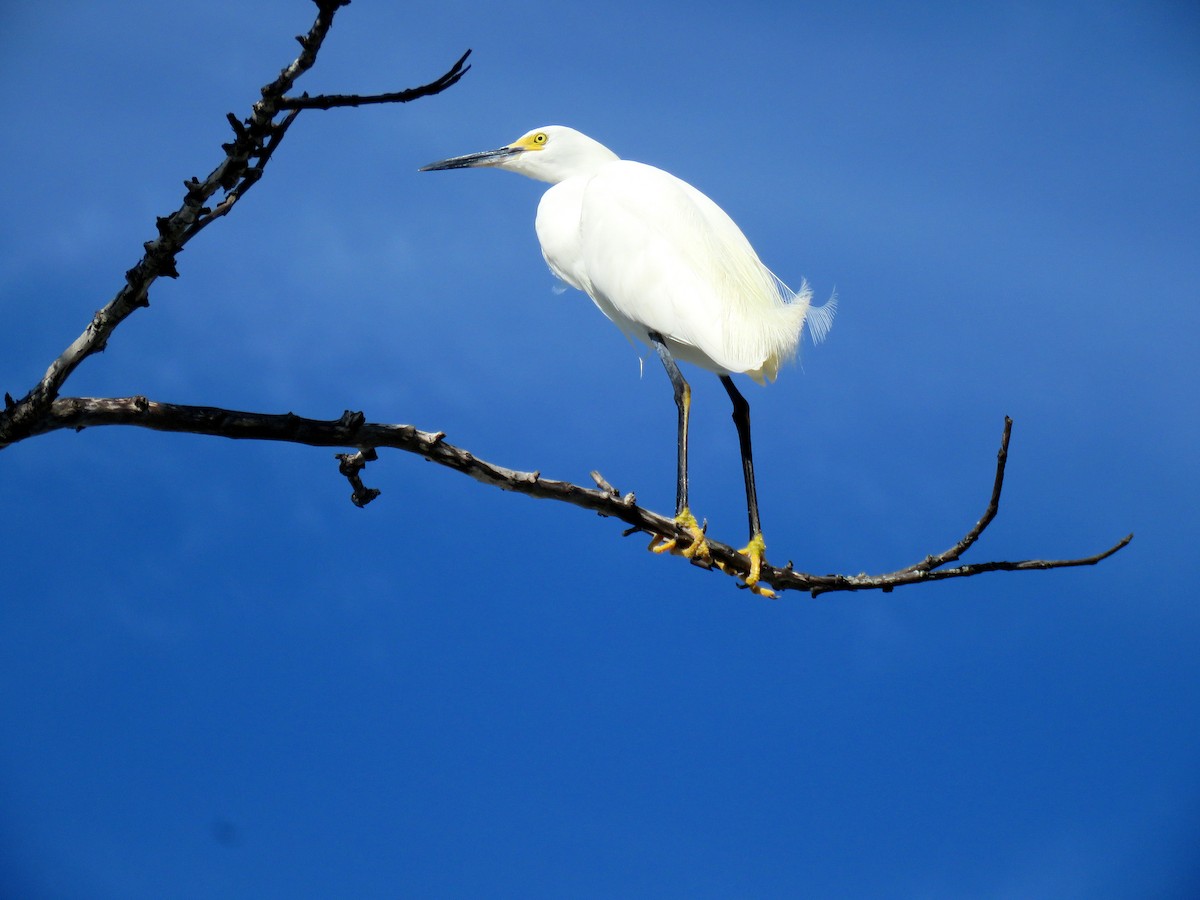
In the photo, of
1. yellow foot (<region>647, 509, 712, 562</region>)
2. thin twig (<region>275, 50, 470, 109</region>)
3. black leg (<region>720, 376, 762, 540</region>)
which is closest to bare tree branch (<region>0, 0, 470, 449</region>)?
thin twig (<region>275, 50, 470, 109</region>)

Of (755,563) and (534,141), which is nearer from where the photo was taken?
(755,563)

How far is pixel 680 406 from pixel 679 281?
51cm

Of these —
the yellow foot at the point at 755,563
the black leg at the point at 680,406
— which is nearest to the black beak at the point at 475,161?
the black leg at the point at 680,406

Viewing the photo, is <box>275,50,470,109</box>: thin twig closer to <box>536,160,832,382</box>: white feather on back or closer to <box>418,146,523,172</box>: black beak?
<box>536,160,832,382</box>: white feather on back

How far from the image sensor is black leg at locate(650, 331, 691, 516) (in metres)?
3.76

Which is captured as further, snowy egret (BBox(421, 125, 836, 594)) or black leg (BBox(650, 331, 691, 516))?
snowy egret (BBox(421, 125, 836, 594))

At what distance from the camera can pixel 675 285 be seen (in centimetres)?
404

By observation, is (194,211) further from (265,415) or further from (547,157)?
(547,157)

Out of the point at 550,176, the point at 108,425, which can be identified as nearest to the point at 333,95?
the point at 108,425

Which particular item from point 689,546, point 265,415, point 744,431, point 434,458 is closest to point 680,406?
point 744,431

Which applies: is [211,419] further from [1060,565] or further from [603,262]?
[1060,565]

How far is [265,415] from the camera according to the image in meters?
2.83

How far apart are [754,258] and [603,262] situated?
725mm

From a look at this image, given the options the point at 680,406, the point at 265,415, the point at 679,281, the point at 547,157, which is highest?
the point at 547,157
